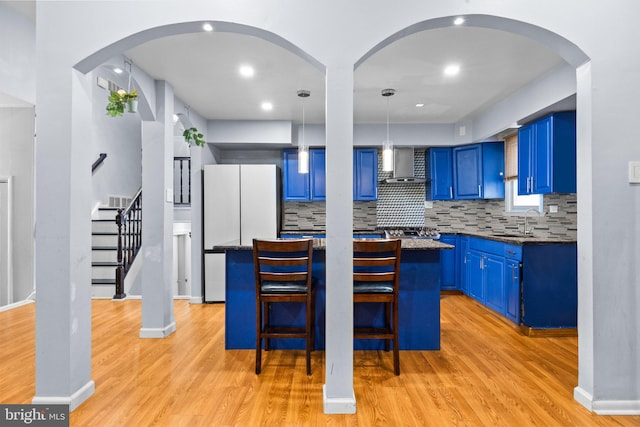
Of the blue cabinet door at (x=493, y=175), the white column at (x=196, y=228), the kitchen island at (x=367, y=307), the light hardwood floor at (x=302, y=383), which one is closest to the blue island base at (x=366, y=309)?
the kitchen island at (x=367, y=307)

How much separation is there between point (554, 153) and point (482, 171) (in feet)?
5.14

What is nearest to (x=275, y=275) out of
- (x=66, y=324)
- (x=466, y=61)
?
(x=66, y=324)

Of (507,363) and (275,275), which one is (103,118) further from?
(507,363)

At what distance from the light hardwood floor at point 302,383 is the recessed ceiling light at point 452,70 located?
265 cm

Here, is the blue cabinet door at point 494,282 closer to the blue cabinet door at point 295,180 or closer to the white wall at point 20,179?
the blue cabinet door at point 295,180

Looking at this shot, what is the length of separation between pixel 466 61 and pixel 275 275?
2662 millimetres

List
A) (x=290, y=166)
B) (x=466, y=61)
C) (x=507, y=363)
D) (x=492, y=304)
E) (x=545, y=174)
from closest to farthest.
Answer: (x=507, y=363) < (x=466, y=61) < (x=545, y=174) < (x=492, y=304) < (x=290, y=166)

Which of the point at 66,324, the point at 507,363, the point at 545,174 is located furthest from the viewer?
the point at 545,174

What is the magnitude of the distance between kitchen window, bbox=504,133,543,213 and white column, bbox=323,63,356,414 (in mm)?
3695

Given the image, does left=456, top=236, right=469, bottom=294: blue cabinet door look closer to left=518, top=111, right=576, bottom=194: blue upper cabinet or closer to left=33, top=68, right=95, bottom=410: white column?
left=518, top=111, right=576, bottom=194: blue upper cabinet

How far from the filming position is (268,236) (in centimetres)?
512

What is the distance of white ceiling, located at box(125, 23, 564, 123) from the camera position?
9.87ft

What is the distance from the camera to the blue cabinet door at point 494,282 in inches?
159

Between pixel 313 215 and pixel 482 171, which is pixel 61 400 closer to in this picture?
pixel 313 215
